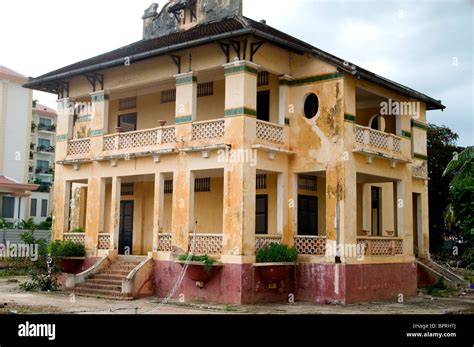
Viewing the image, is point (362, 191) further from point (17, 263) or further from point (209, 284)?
point (17, 263)

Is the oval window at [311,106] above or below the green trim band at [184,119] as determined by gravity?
above

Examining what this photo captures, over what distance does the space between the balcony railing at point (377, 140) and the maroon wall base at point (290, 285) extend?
369 cm

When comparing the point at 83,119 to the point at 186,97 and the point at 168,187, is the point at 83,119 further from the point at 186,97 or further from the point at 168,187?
the point at 186,97

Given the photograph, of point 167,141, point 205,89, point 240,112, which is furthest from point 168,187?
point 240,112

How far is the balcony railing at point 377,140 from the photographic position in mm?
17922

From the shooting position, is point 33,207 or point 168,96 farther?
point 33,207

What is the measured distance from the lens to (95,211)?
20.1 meters

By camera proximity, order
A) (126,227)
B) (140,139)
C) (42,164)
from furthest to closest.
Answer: (42,164)
(126,227)
(140,139)

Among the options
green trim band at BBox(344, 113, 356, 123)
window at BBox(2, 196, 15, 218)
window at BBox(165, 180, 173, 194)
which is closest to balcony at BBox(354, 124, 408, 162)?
green trim band at BBox(344, 113, 356, 123)

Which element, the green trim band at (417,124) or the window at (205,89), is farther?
the green trim band at (417,124)

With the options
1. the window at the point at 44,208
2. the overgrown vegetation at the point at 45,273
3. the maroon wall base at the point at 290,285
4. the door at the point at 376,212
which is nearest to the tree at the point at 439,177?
the door at the point at 376,212

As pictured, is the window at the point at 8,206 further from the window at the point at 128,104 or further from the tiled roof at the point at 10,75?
the window at the point at 128,104

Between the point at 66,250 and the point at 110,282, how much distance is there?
2.66 meters

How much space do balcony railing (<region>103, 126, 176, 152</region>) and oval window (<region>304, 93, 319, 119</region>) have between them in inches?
163
